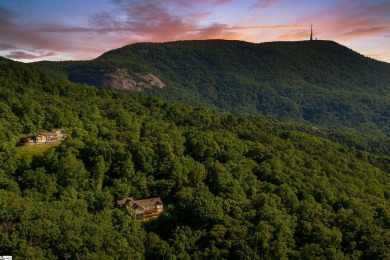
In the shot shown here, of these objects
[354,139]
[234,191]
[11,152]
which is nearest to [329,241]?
[234,191]

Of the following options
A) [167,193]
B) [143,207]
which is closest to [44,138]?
[143,207]

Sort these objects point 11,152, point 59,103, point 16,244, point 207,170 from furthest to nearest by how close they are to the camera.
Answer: point 59,103, point 207,170, point 11,152, point 16,244

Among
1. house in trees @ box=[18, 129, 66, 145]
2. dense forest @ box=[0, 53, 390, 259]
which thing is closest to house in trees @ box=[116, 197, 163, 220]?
dense forest @ box=[0, 53, 390, 259]

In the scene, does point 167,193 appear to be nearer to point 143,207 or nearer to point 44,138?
point 143,207

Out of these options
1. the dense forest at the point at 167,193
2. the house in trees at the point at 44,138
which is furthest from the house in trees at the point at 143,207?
the house in trees at the point at 44,138

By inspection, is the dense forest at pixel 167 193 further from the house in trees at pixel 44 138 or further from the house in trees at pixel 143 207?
the house in trees at pixel 44 138

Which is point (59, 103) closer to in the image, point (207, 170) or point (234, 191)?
point (207, 170)

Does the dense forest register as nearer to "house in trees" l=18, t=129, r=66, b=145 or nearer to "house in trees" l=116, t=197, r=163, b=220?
"house in trees" l=116, t=197, r=163, b=220
